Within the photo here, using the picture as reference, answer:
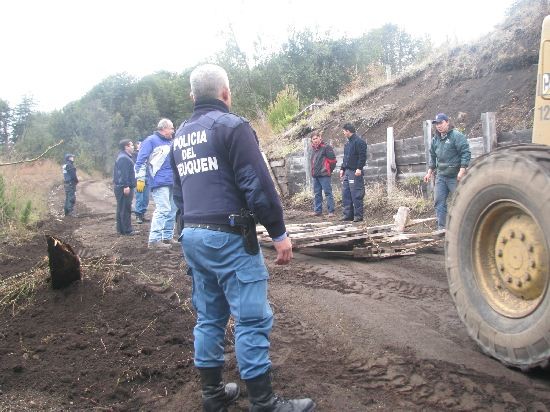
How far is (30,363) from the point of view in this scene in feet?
11.4

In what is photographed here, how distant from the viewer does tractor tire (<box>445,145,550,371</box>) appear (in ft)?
8.64

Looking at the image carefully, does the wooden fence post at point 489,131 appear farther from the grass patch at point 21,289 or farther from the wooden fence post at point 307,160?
the grass patch at point 21,289

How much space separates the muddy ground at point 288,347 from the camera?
288 centimetres

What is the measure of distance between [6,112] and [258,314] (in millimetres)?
39935

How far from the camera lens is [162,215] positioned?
7.50 metres

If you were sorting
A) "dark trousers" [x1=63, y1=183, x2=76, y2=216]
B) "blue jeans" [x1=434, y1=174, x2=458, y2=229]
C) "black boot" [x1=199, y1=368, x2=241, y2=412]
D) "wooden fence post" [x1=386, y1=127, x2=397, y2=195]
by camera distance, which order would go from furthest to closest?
1. "dark trousers" [x1=63, y1=183, x2=76, y2=216]
2. "wooden fence post" [x1=386, y1=127, x2=397, y2=195]
3. "blue jeans" [x1=434, y1=174, x2=458, y2=229]
4. "black boot" [x1=199, y1=368, x2=241, y2=412]

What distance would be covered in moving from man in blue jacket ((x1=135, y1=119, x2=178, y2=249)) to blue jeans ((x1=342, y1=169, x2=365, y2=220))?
3.83m

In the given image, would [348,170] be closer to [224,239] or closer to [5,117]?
[224,239]

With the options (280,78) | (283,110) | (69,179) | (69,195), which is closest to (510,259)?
(69,179)

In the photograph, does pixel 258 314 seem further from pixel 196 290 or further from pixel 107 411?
pixel 107 411

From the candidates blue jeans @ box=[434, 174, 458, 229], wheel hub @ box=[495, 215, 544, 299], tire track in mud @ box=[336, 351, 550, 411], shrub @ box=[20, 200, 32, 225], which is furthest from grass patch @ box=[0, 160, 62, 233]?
wheel hub @ box=[495, 215, 544, 299]

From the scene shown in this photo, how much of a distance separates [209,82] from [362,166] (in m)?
7.21

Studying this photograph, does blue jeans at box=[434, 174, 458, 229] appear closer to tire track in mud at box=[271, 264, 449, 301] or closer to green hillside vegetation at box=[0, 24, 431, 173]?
tire track in mud at box=[271, 264, 449, 301]

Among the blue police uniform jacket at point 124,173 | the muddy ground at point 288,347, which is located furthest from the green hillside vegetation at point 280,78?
the muddy ground at point 288,347
